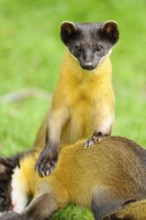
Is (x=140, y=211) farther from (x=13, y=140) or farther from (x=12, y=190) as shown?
(x=13, y=140)

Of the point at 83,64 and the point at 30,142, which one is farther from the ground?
the point at 83,64

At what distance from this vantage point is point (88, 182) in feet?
21.7

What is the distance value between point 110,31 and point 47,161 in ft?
4.44

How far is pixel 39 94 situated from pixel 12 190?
5987mm

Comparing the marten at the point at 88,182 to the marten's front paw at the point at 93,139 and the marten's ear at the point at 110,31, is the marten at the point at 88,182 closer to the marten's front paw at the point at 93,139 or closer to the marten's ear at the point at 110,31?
the marten's front paw at the point at 93,139

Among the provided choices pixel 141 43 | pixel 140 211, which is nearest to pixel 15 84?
pixel 141 43

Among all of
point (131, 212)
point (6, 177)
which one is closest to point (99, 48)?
point (6, 177)

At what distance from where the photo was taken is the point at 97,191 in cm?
647

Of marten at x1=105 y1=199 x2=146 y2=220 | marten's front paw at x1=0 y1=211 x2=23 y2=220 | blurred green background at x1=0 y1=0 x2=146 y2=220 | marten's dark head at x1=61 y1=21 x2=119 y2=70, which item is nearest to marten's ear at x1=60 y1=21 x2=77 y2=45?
marten's dark head at x1=61 y1=21 x2=119 y2=70

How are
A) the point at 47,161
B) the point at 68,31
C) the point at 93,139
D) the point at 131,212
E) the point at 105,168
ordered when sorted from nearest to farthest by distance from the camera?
the point at 131,212, the point at 105,168, the point at 93,139, the point at 47,161, the point at 68,31

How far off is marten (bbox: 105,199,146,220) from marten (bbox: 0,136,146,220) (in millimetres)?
446

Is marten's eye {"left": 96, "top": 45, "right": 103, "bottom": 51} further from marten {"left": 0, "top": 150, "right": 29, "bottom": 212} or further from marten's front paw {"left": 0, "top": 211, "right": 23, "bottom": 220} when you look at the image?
marten's front paw {"left": 0, "top": 211, "right": 23, "bottom": 220}

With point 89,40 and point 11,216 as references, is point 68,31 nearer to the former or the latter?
point 89,40

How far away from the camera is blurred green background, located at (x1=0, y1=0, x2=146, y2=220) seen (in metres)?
10.5
